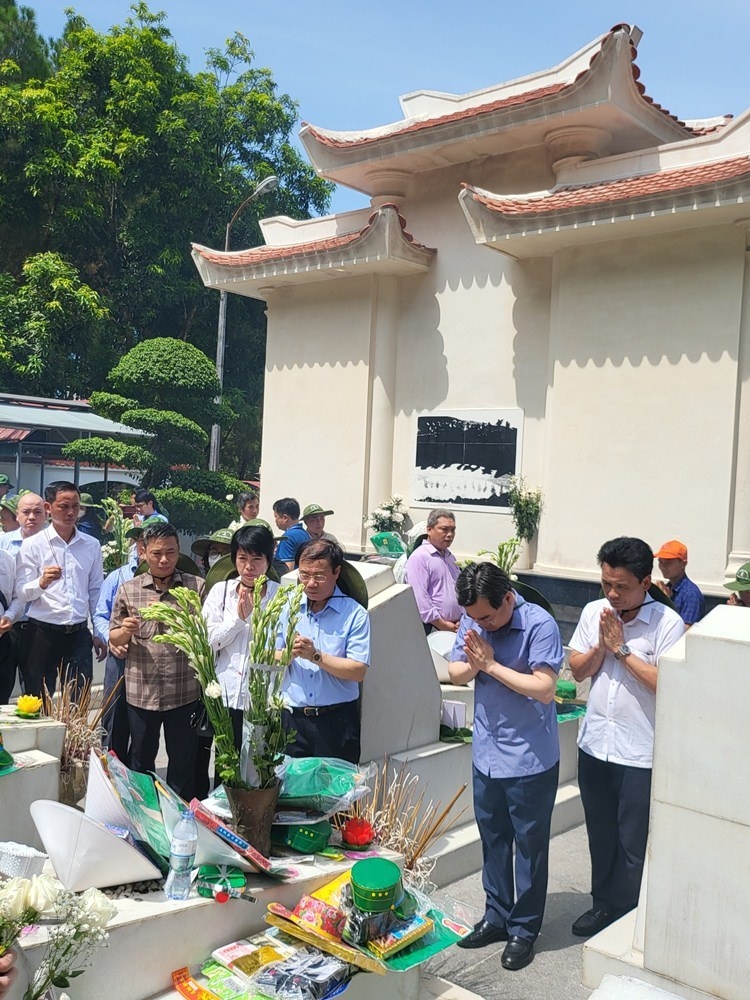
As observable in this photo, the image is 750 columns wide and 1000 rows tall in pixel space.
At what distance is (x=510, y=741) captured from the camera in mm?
3590

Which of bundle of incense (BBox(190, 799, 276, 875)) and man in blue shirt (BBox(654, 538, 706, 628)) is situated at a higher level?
man in blue shirt (BBox(654, 538, 706, 628))

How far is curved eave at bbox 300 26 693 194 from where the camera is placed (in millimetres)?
10109

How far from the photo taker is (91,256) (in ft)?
85.3

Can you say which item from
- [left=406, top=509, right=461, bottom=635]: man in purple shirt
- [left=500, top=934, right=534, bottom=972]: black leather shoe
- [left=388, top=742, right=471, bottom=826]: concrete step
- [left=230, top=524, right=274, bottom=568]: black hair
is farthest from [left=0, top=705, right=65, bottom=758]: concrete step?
[left=406, top=509, right=461, bottom=635]: man in purple shirt

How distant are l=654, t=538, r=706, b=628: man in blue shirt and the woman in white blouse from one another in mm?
2954

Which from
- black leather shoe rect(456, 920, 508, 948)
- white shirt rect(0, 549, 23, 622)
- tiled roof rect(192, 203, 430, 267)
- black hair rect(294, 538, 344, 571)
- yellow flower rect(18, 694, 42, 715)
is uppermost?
tiled roof rect(192, 203, 430, 267)

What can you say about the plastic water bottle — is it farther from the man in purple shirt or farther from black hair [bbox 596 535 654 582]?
the man in purple shirt

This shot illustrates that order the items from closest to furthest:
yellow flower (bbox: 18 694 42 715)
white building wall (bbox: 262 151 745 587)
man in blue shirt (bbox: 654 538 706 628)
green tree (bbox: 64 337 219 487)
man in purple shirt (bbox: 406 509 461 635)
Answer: yellow flower (bbox: 18 694 42 715), man in blue shirt (bbox: 654 538 706 628), man in purple shirt (bbox: 406 509 461 635), white building wall (bbox: 262 151 745 587), green tree (bbox: 64 337 219 487)

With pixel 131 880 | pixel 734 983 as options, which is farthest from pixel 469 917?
pixel 131 880

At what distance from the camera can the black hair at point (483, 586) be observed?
3.46 meters

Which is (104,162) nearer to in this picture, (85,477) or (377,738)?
(85,477)

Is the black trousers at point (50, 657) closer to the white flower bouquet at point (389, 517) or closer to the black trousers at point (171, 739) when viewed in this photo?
the black trousers at point (171, 739)

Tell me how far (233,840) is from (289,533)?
475 centimetres

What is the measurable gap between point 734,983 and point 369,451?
1071 cm
